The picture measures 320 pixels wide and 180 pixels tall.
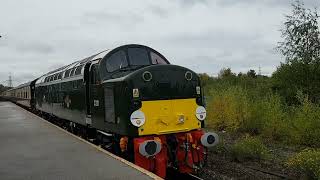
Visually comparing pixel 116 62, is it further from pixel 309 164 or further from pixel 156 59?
pixel 309 164

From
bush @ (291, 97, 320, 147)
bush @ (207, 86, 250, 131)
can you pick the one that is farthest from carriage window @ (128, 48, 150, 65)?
bush @ (207, 86, 250, 131)

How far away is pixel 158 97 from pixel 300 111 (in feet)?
24.5

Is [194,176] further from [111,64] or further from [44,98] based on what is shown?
[44,98]

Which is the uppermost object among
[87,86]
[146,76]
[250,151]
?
[146,76]

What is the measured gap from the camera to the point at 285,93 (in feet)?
81.0

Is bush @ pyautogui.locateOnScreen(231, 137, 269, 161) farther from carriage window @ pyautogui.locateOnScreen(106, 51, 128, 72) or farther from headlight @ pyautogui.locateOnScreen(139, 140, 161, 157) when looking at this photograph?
carriage window @ pyautogui.locateOnScreen(106, 51, 128, 72)

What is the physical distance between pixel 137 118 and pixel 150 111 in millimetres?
404

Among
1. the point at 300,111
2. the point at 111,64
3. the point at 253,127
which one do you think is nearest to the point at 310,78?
the point at 253,127

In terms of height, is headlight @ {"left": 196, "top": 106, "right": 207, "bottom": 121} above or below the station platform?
above

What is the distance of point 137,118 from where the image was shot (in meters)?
9.96

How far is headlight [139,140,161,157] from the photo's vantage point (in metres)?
9.59

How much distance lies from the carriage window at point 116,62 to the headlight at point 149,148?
2825 millimetres

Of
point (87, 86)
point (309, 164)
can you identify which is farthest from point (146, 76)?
point (309, 164)

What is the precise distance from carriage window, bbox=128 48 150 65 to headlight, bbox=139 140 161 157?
112 inches
